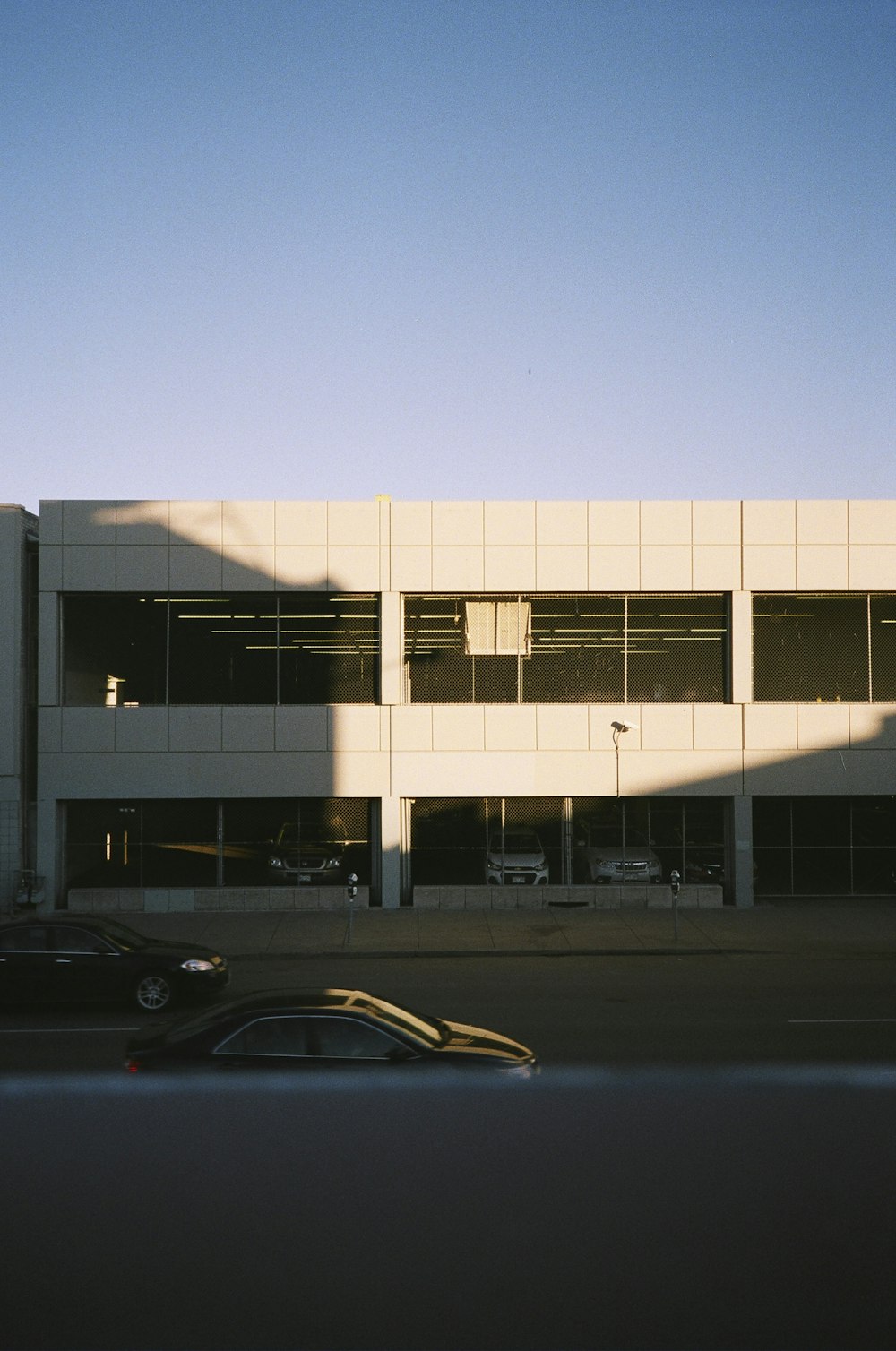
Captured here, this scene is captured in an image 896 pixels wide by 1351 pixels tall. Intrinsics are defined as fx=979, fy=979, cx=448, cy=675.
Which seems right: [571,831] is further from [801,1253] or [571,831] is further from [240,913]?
[801,1253]

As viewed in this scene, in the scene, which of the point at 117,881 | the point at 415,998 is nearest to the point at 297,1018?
the point at 415,998

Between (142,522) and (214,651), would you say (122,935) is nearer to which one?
(214,651)

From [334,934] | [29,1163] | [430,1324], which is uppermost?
[29,1163]

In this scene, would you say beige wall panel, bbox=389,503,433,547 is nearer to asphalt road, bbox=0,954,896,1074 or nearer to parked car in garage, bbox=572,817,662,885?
parked car in garage, bbox=572,817,662,885

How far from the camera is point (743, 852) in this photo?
19859mm

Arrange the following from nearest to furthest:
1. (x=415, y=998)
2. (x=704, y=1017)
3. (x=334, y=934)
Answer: (x=704, y=1017) < (x=415, y=998) < (x=334, y=934)

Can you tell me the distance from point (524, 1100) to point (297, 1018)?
6752 mm

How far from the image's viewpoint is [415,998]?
12.6 m

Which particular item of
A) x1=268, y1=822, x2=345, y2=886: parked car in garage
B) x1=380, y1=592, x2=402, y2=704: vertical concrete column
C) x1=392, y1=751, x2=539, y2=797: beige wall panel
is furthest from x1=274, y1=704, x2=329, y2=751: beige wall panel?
x1=392, y1=751, x2=539, y2=797: beige wall panel

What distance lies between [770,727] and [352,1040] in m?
14.4

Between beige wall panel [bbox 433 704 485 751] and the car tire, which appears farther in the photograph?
beige wall panel [bbox 433 704 485 751]

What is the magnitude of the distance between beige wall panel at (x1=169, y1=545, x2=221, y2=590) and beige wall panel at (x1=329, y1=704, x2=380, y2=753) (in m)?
3.52

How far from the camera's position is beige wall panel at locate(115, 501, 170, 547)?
770 inches

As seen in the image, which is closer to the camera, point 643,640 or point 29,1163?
point 29,1163
